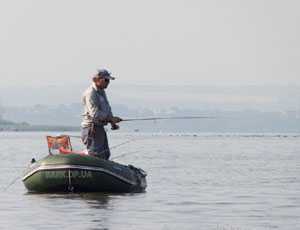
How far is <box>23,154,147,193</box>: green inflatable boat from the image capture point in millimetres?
25969

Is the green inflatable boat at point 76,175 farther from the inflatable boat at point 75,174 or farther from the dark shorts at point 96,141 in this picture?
the dark shorts at point 96,141

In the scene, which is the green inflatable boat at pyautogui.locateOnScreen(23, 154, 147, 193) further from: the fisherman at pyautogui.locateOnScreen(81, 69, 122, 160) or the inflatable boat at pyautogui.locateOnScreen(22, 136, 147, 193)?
the fisherman at pyautogui.locateOnScreen(81, 69, 122, 160)

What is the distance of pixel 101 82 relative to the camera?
26.2 m

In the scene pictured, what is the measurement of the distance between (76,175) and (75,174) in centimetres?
3

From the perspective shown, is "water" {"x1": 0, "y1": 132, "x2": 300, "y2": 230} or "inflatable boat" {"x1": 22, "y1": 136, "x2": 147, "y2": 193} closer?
"water" {"x1": 0, "y1": 132, "x2": 300, "y2": 230}

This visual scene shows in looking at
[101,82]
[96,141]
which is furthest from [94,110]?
[96,141]

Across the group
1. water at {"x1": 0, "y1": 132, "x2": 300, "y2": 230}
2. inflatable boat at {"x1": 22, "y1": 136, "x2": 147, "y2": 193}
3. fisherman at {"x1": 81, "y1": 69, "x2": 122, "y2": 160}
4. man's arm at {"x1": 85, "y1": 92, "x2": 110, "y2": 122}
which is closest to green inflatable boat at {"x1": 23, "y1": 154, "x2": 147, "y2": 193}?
inflatable boat at {"x1": 22, "y1": 136, "x2": 147, "y2": 193}

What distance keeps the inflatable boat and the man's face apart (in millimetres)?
1413

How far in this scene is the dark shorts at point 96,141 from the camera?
86.4 feet

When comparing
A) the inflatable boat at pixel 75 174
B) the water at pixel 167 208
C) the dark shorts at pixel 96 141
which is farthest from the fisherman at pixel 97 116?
the water at pixel 167 208

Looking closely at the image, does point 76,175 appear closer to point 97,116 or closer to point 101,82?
point 97,116

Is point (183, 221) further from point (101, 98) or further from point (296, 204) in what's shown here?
point (101, 98)

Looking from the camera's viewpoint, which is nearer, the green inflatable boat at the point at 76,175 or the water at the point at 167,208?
the water at the point at 167,208

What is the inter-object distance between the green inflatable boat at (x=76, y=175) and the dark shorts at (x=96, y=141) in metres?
0.40
